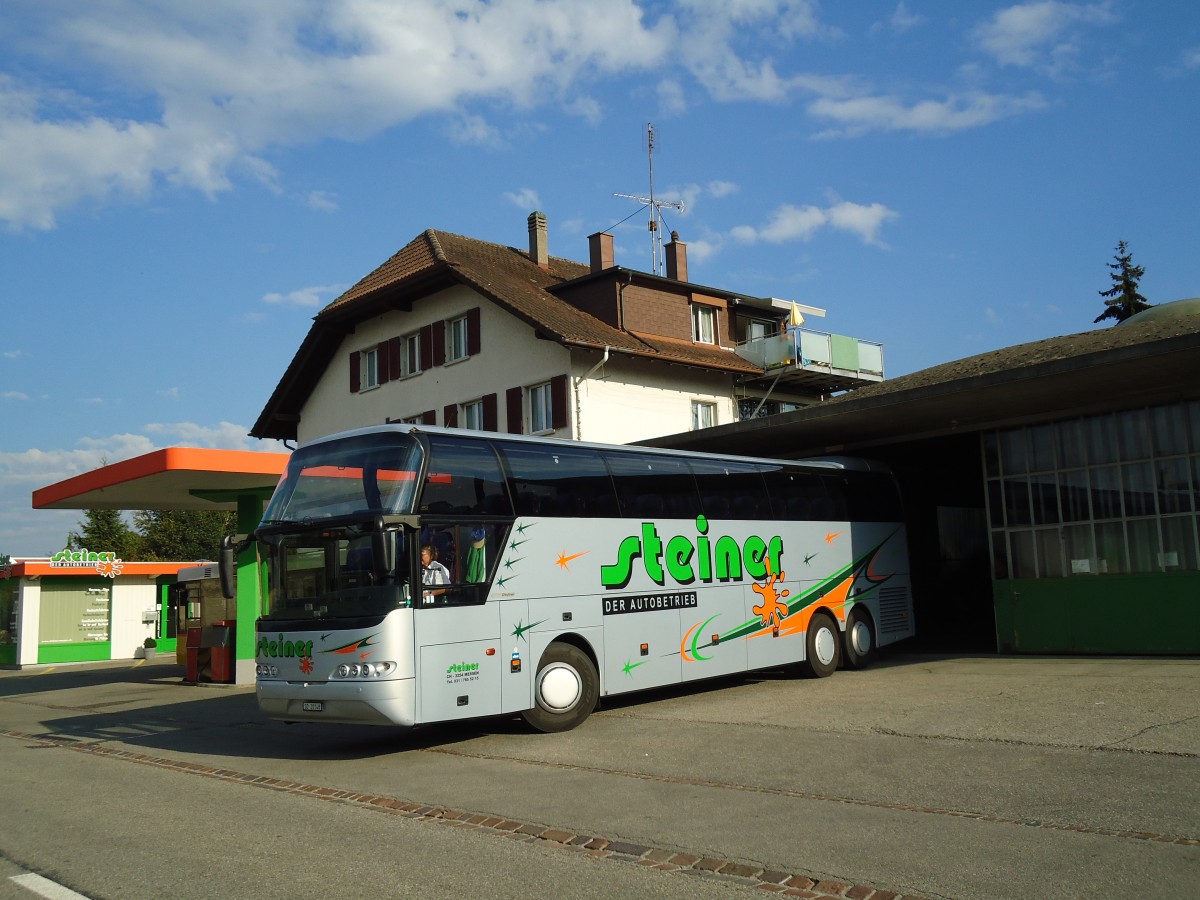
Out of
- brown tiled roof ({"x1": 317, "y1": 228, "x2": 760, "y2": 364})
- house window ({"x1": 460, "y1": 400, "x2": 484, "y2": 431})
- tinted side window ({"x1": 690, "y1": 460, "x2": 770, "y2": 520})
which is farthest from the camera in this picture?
house window ({"x1": 460, "y1": 400, "x2": 484, "y2": 431})

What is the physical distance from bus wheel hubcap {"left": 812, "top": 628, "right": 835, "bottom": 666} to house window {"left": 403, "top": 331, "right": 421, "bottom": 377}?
1992cm

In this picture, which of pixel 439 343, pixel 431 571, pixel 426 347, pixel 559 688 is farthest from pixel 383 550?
pixel 426 347

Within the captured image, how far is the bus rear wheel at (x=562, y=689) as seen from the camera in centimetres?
1210

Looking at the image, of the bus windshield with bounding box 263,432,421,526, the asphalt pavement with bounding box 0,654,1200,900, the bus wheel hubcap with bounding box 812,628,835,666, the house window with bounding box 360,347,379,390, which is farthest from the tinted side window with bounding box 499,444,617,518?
the house window with bounding box 360,347,379,390

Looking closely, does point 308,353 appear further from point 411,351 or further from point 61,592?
point 61,592

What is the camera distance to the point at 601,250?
36.2m

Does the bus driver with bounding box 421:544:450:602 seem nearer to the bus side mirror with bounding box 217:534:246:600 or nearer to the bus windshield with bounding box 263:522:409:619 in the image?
the bus windshield with bounding box 263:522:409:619

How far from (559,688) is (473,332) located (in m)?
20.4

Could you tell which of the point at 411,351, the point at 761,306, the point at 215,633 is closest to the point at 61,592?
the point at 411,351

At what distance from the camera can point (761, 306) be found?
117 ft

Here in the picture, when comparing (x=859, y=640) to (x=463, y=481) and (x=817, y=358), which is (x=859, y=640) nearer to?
(x=463, y=481)

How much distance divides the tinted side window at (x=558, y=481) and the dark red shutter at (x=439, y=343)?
794 inches

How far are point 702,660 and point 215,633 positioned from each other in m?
12.7

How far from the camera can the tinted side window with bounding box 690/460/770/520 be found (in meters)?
15.1
